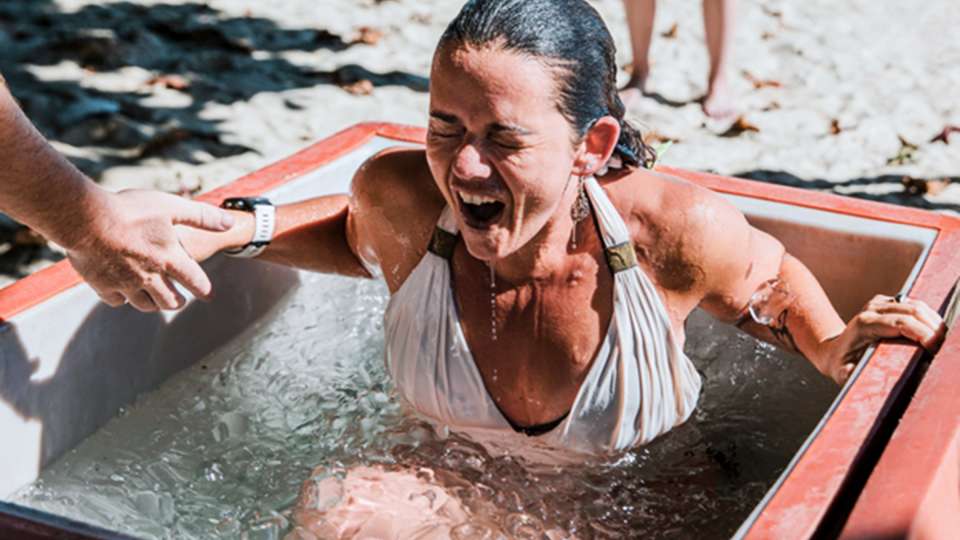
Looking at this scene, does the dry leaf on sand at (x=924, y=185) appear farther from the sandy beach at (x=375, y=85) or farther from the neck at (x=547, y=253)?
the neck at (x=547, y=253)

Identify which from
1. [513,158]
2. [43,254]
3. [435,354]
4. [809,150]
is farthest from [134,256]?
[809,150]

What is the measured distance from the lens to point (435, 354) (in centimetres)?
252

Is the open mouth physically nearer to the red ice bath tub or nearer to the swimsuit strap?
the swimsuit strap

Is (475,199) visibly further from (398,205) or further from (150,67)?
(150,67)

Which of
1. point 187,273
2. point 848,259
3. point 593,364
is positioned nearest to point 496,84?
point 593,364

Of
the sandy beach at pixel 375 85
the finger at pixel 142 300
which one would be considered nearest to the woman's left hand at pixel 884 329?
the finger at pixel 142 300

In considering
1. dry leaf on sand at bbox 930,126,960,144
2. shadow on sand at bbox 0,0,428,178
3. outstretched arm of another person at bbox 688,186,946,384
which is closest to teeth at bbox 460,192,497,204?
outstretched arm of another person at bbox 688,186,946,384

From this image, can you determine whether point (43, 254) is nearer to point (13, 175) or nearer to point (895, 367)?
point (13, 175)

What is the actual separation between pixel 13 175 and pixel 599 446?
1.26 m

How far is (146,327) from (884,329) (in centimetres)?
174

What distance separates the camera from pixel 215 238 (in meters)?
2.76

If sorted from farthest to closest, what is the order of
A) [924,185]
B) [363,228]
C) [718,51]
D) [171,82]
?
[171,82]
[718,51]
[924,185]
[363,228]

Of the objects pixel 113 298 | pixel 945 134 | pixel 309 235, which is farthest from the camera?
pixel 945 134

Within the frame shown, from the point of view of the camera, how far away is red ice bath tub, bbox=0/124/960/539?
1902mm
